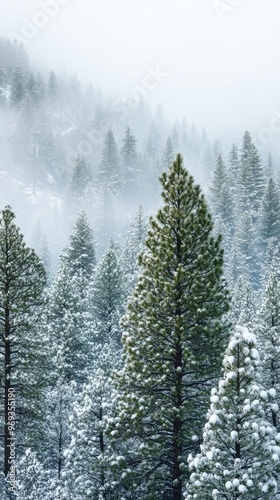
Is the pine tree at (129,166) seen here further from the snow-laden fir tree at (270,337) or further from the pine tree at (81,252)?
the snow-laden fir tree at (270,337)

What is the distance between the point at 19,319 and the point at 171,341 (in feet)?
23.8

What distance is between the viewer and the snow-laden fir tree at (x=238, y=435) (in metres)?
10.4

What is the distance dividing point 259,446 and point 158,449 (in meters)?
4.32

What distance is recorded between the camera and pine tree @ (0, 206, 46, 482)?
18.3 m

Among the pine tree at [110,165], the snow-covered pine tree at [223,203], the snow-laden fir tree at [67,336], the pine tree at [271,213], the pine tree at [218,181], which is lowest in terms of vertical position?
the snow-laden fir tree at [67,336]

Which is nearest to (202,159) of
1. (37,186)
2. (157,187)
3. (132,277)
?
(157,187)

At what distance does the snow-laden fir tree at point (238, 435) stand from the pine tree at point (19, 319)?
391 inches

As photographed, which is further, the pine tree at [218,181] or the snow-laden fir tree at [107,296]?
the pine tree at [218,181]

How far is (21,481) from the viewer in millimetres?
14312

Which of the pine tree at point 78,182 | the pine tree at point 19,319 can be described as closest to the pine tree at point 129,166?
the pine tree at point 78,182

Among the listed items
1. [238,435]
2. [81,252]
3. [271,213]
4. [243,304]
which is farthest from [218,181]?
[238,435]

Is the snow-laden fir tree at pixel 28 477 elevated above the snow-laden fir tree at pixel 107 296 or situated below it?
below

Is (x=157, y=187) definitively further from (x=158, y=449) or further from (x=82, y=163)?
(x=158, y=449)

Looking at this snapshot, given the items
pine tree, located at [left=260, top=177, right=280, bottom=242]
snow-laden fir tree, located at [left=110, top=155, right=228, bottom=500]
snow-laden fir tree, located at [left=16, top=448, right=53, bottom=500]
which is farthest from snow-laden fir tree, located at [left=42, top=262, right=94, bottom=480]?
pine tree, located at [left=260, top=177, right=280, bottom=242]
